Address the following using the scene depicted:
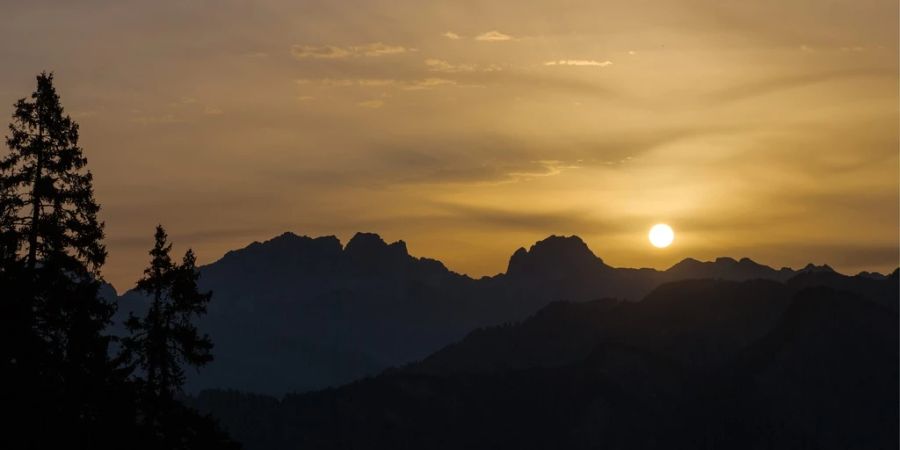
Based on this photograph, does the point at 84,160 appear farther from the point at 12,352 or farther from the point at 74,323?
the point at 12,352

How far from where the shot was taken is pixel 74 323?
165ft

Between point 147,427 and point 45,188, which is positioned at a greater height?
point 45,188

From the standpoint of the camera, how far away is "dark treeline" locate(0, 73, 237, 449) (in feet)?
150

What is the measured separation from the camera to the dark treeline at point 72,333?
150ft

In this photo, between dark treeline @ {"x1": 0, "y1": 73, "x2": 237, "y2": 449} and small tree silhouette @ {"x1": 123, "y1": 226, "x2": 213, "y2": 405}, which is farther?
small tree silhouette @ {"x1": 123, "y1": 226, "x2": 213, "y2": 405}

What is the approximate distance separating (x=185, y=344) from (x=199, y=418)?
191 inches

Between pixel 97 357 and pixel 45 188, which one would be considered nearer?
pixel 97 357

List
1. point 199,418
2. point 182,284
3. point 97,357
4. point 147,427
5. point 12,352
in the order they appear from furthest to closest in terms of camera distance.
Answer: point 182,284 → point 199,418 → point 147,427 → point 97,357 → point 12,352

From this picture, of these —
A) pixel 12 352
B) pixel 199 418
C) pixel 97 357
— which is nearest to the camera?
pixel 12 352

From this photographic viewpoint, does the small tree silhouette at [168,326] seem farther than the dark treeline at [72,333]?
Yes

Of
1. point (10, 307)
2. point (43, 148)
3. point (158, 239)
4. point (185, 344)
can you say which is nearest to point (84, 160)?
point (43, 148)

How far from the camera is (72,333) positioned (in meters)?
49.8

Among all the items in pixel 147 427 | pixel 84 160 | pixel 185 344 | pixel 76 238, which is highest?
pixel 84 160

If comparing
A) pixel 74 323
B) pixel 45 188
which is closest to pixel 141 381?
pixel 74 323
